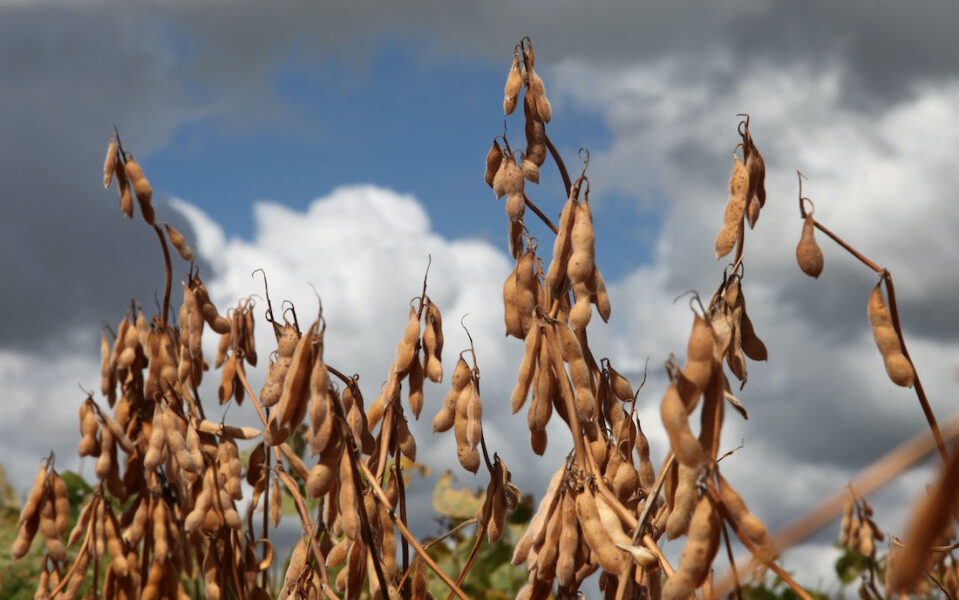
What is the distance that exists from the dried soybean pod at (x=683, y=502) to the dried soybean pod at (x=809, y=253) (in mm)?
565

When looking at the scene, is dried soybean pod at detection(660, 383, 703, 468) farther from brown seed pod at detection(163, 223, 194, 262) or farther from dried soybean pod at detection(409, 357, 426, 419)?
brown seed pod at detection(163, 223, 194, 262)

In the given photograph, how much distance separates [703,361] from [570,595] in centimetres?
68

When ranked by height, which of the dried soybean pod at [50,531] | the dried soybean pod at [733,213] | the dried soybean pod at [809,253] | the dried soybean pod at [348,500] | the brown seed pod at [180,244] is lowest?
the dried soybean pod at [348,500]

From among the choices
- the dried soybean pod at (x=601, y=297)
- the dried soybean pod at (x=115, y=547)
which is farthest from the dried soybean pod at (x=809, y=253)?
the dried soybean pod at (x=115, y=547)

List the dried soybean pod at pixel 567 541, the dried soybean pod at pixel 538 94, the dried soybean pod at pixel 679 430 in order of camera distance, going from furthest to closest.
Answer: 1. the dried soybean pod at pixel 538 94
2. the dried soybean pod at pixel 567 541
3. the dried soybean pod at pixel 679 430

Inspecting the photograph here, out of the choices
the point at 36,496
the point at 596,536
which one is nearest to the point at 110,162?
the point at 36,496

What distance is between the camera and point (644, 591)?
68.4 inches

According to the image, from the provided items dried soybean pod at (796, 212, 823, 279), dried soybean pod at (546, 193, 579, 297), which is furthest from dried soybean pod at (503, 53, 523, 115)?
dried soybean pod at (796, 212, 823, 279)

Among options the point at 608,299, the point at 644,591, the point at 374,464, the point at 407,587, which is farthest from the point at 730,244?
the point at 407,587

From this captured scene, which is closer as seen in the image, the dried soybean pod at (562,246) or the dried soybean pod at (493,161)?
the dried soybean pod at (562,246)

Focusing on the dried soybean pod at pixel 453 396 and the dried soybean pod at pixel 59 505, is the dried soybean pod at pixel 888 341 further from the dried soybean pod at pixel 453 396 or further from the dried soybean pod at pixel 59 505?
the dried soybean pod at pixel 59 505

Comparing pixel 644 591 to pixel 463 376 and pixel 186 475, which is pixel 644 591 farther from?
pixel 186 475

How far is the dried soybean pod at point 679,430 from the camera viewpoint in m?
1.24

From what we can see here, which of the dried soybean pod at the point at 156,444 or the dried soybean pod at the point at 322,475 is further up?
the dried soybean pod at the point at 156,444
